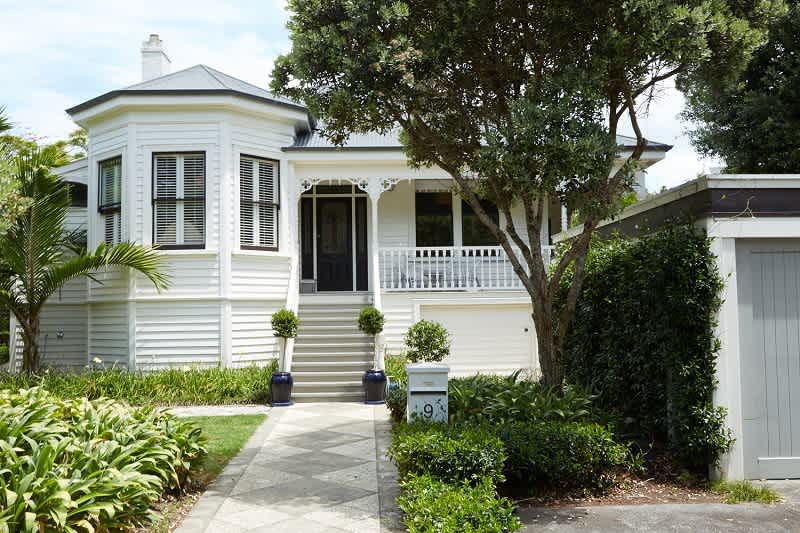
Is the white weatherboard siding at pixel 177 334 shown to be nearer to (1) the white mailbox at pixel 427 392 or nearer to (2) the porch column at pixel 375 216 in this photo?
(2) the porch column at pixel 375 216

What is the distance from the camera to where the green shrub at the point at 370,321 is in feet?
42.8

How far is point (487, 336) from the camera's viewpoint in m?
14.9

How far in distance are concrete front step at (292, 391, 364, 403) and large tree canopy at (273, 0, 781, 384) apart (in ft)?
18.3

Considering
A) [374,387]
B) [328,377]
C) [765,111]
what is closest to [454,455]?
[374,387]

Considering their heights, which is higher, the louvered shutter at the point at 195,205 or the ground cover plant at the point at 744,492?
the louvered shutter at the point at 195,205

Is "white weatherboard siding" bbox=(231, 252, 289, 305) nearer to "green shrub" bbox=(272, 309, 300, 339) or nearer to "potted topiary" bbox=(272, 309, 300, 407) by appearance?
"potted topiary" bbox=(272, 309, 300, 407)

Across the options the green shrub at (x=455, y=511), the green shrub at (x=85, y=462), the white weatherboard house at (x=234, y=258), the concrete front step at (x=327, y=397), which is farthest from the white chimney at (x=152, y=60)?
the green shrub at (x=455, y=511)

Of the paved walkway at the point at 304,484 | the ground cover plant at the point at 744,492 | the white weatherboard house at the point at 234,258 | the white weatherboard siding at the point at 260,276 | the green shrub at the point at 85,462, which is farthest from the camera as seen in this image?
the white weatherboard siding at the point at 260,276

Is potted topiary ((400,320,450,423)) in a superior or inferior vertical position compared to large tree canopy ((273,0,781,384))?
inferior

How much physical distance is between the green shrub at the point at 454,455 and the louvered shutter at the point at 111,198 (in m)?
10.1

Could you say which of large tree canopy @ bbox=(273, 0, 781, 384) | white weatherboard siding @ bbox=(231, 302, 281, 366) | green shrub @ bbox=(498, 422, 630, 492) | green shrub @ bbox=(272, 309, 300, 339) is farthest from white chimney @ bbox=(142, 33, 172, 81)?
green shrub @ bbox=(498, 422, 630, 492)

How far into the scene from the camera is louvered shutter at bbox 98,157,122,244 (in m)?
14.1

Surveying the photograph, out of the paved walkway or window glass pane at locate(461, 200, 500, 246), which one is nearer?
the paved walkway

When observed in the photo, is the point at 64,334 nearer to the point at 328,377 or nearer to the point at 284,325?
the point at 284,325
